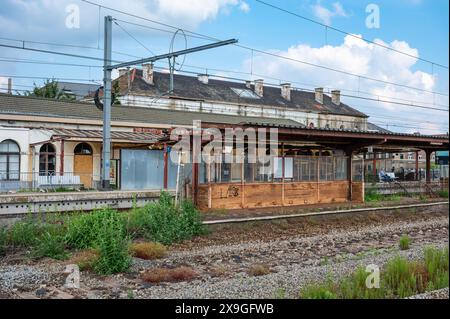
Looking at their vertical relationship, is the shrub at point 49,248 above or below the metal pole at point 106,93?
below

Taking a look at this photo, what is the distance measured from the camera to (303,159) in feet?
70.9

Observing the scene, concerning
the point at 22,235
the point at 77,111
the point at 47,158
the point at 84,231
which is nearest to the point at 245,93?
the point at 77,111

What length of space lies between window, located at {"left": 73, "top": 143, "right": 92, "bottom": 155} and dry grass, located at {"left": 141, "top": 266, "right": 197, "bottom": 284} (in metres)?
21.8

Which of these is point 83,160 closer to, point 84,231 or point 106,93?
point 106,93

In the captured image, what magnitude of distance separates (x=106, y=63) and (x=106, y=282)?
13352mm

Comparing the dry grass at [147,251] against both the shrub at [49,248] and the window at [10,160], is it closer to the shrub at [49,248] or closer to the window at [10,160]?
the shrub at [49,248]

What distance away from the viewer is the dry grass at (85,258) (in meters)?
10.8

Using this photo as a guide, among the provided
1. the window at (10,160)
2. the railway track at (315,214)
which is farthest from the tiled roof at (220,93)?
the railway track at (315,214)

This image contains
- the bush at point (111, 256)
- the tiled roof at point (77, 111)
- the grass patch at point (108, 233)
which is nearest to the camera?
the bush at point (111, 256)

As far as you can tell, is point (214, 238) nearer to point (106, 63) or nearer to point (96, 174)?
point (106, 63)

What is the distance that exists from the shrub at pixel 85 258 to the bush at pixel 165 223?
88.1 inches

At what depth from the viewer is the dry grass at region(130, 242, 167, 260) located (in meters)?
12.5

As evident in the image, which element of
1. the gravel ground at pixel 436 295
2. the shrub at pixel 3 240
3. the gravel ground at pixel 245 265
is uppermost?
the gravel ground at pixel 436 295
